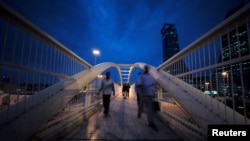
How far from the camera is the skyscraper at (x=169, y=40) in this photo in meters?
156

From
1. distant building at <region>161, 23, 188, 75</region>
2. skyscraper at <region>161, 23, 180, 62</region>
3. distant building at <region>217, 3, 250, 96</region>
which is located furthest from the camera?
skyscraper at <region>161, 23, 180, 62</region>

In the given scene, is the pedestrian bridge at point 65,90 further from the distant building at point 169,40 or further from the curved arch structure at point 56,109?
the distant building at point 169,40

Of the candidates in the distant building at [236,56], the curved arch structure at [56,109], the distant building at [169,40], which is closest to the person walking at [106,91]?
the curved arch structure at [56,109]

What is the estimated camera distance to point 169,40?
15825 centimetres

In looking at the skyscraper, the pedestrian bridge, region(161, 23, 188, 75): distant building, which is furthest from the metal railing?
the skyscraper

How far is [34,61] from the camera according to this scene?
8.82 feet

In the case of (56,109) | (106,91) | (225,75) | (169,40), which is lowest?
(56,109)

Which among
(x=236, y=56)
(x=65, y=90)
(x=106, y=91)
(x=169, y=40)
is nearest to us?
(x=236, y=56)

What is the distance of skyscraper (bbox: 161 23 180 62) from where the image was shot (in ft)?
512

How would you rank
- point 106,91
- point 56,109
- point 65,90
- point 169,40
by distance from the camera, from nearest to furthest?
point 56,109 → point 65,90 → point 106,91 → point 169,40

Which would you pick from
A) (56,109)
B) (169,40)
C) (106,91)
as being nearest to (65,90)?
(56,109)

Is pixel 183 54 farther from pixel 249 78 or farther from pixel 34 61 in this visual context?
pixel 34 61

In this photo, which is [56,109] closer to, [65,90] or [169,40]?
[65,90]

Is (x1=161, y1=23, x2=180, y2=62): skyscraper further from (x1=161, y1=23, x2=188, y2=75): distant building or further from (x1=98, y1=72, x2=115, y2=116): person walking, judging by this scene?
(x1=98, y1=72, x2=115, y2=116): person walking
